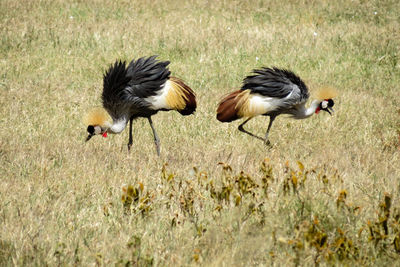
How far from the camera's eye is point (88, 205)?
521 cm

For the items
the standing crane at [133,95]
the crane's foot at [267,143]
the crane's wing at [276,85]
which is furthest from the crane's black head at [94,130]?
the crane's foot at [267,143]

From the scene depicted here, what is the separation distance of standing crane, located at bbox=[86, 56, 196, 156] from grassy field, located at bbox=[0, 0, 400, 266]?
15.5 inches

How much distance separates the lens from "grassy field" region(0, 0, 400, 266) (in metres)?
4.19

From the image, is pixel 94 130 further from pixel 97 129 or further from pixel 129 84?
pixel 129 84

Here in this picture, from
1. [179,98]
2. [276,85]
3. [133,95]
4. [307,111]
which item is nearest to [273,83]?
[276,85]

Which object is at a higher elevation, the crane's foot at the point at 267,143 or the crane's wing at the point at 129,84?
the crane's wing at the point at 129,84

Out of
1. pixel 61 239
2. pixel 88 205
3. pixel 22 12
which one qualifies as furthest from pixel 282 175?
pixel 22 12

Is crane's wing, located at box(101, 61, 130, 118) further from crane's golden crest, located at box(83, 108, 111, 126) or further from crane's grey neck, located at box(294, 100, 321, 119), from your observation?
crane's grey neck, located at box(294, 100, 321, 119)

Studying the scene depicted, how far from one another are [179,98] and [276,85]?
1.21 meters

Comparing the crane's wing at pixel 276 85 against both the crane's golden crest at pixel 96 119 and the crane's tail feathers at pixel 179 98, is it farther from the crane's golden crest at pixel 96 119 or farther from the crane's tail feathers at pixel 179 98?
the crane's golden crest at pixel 96 119

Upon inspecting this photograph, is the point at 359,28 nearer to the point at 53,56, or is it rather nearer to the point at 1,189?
the point at 53,56

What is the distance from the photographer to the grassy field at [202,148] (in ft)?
13.7

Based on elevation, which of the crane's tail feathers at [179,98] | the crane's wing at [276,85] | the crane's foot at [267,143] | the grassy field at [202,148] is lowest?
the crane's foot at [267,143]

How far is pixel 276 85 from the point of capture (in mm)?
7176
